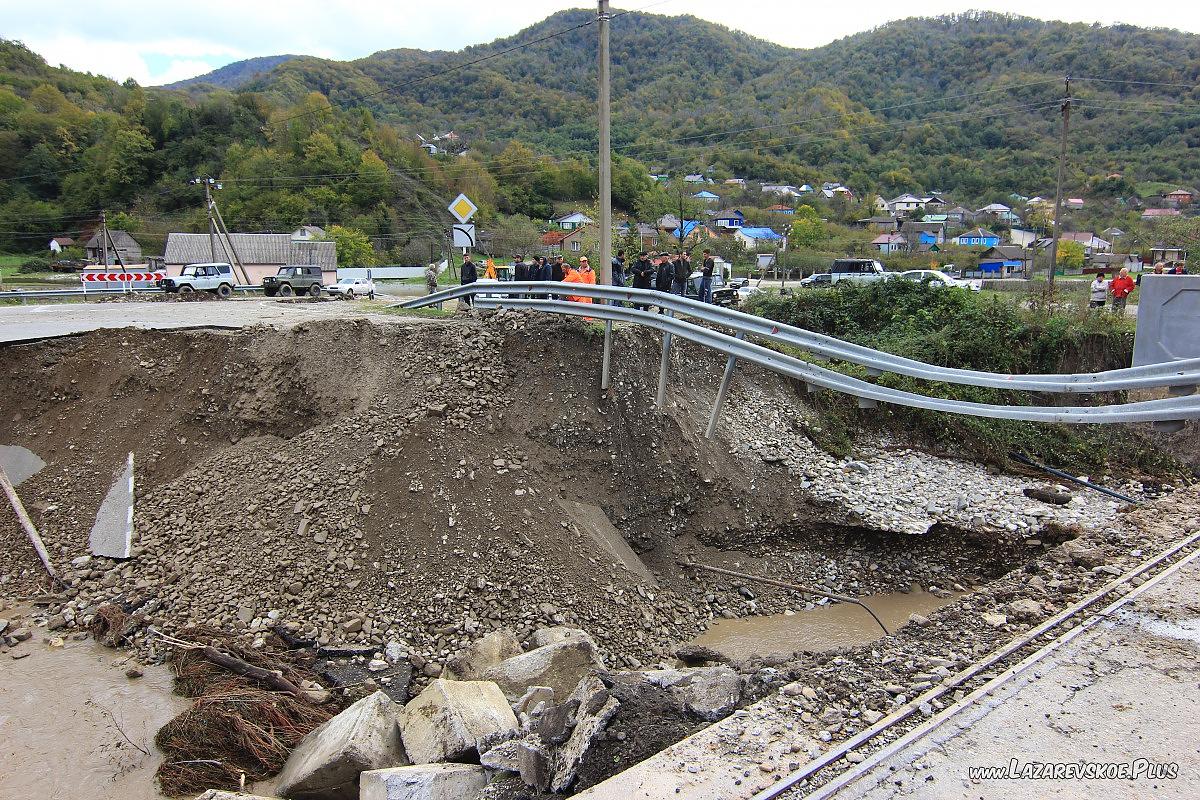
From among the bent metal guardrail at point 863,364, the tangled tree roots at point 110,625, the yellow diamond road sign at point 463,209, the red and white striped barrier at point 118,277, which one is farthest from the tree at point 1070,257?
the tangled tree roots at point 110,625

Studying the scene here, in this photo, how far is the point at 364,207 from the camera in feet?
220

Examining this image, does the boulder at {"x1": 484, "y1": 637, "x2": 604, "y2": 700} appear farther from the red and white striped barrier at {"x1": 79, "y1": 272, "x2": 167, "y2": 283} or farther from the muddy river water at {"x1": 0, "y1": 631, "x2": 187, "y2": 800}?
the red and white striped barrier at {"x1": 79, "y1": 272, "x2": 167, "y2": 283}

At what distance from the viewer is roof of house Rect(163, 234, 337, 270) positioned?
44406mm

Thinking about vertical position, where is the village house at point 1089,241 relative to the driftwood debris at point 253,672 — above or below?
above

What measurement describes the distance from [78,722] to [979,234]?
85.0 m

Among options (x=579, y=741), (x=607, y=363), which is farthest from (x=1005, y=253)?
(x=579, y=741)

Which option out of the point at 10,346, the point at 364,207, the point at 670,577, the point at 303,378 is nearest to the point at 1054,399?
the point at 670,577

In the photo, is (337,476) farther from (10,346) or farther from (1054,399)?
(1054,399)

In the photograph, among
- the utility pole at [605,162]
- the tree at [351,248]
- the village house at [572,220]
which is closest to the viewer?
the utility pole at [605,162]

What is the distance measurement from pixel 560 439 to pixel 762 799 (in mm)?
6314

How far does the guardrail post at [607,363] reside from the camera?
9.27m

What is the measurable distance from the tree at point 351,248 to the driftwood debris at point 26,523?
46553 mm

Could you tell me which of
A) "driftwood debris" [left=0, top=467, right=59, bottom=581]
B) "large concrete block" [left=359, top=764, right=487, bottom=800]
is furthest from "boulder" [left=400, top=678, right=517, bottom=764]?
"driftwood debris" [left=0, top=467, right=59, bottom=581]

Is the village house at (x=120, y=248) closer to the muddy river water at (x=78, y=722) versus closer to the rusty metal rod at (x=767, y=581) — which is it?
the muddy river water at (x=78, y=722)
